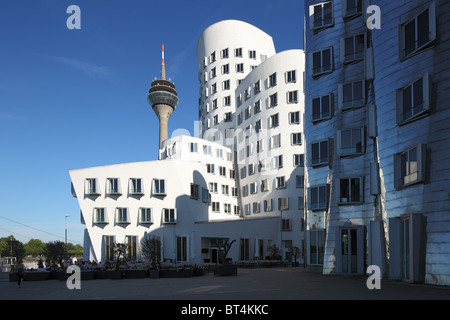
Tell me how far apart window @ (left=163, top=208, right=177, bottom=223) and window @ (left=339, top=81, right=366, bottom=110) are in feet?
96.3

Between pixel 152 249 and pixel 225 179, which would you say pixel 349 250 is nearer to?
pixel 152 249

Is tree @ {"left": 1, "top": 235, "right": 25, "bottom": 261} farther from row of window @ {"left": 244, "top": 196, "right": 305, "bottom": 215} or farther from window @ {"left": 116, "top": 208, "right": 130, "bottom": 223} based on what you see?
row of window @ {"left": 244, "top": 196, "right": 305, "bottom": 215}

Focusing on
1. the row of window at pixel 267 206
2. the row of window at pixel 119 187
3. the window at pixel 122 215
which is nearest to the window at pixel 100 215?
the window at pixel 122 215

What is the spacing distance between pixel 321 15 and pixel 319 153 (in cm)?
943

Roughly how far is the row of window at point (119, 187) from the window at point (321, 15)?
28371 mm

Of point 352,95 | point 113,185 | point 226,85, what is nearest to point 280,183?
point 113,185

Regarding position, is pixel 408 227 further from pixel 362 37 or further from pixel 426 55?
pixel 362 37

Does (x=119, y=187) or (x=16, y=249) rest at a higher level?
(x=119, y=187)

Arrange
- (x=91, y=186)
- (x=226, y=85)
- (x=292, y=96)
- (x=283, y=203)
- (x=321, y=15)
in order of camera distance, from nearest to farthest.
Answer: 1. (x=321, y=15)
2. (x=91, y=186)
3. (x=283, y=203)
4. (x=292, y=96)
5. (x=226, y=85)

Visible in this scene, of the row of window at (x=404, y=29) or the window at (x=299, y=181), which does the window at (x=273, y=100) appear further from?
the row of window at (x=404, y=29)

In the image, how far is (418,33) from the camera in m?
19.9

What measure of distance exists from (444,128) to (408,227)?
5.22 meters

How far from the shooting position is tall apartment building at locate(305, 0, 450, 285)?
18.6 meters

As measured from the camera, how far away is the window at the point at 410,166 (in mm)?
18812
